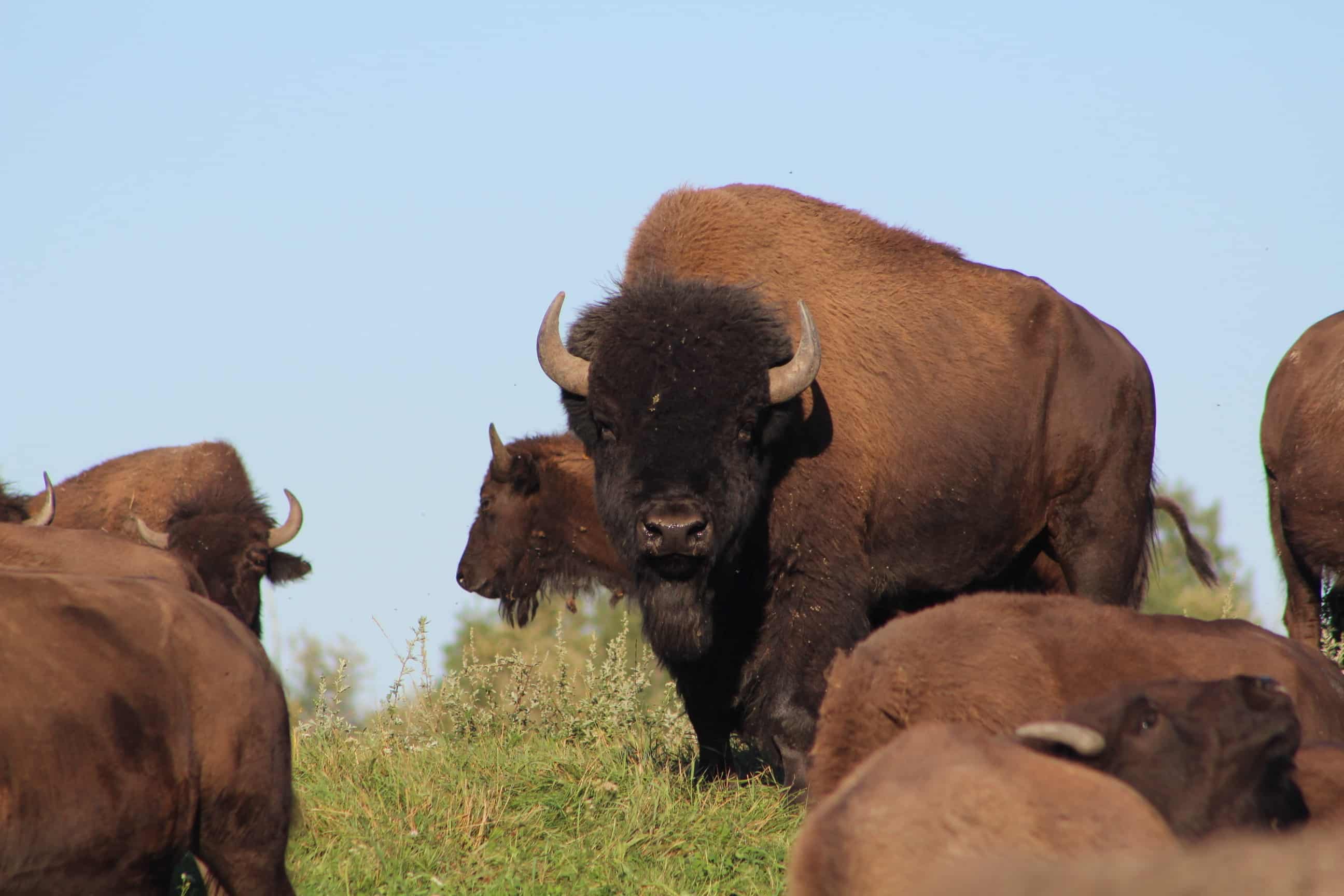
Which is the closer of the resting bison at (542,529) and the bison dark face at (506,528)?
the resting bison at (542,529)

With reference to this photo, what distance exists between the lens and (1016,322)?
929 centimetres

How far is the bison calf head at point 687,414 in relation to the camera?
737cm

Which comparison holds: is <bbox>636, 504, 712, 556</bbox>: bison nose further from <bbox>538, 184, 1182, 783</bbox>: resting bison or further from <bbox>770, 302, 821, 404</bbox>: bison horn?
<bbox>770, 302, 821, 404</bbox>: bison horn

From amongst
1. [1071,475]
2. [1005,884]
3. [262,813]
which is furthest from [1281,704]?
[1071,475]

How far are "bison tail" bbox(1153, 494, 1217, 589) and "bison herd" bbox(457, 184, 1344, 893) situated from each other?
0.12 feet

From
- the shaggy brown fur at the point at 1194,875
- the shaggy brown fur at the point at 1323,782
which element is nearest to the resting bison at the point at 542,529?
the shaggy brown fur at the point at 1323,782

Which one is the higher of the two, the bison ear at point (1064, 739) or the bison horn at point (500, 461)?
the bison ear at point (1064, 739)

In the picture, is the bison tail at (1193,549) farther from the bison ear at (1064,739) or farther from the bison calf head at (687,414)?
the bison ear at (1064,739)

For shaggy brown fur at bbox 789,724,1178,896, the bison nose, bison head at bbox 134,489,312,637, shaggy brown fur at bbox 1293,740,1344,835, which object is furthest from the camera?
bison head at bbox 134,489,312,637

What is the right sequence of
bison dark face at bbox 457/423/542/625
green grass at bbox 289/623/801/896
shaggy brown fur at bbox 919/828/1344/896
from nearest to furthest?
shaggy brown fur at bbox 919/828/1344/896
green grass at bbox 289/623/801/896
bison dark face at bbox 457/423/542/625

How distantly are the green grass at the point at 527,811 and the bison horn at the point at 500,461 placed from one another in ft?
5.75

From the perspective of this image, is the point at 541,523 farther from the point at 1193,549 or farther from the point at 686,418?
the point at 1193,549

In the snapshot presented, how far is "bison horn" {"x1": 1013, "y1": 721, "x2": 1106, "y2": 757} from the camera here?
4090 mm

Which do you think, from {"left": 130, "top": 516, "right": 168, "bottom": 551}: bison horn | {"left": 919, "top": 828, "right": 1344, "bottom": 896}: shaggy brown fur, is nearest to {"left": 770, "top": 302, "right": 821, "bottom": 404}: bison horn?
{"left": 919, "top": 828, "right": 1344, "bottom": 896}: shaggy brown fur
